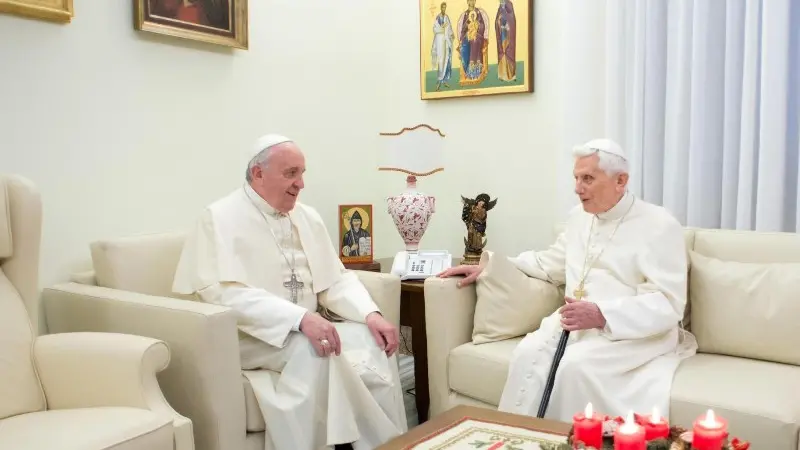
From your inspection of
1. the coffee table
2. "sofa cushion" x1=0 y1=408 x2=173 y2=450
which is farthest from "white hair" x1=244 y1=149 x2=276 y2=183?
the coffee table

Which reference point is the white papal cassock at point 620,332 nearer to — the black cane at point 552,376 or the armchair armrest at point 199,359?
the black cane at point 552,376

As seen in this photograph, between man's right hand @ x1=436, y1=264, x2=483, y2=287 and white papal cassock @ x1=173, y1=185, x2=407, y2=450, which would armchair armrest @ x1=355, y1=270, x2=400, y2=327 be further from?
man's right hand @ x1=436, y1=264, x2=483, y2=287

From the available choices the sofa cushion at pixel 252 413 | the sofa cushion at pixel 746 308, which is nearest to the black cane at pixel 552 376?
the sofa cushion at pixel 746 308

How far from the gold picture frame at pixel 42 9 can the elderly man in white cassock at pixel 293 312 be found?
0.83 metres

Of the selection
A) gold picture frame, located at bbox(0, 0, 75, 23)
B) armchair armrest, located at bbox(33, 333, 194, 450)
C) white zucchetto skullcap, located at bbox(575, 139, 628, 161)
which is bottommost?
armchair armrest, located at bbox(33, 333, 194, 450)

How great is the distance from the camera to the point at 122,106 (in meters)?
3.01

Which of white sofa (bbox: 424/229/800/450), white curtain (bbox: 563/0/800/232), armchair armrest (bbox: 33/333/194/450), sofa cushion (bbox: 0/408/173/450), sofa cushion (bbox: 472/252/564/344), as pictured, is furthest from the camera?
white curtain (bbox: 563/0/800/232)

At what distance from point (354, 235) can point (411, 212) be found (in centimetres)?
29

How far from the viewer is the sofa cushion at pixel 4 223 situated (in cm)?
228

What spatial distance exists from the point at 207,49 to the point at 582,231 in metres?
1.76

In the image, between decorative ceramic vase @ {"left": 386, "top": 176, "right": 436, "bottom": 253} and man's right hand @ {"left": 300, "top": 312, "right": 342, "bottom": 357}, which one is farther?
decorative ceramic vase @ {"left": 386, "top": 176, "right": 436, "bottom": 253}

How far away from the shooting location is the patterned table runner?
194 cm

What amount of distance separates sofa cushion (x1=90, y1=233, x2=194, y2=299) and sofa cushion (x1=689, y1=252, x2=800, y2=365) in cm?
189

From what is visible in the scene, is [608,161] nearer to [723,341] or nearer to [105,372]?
[723,341]
